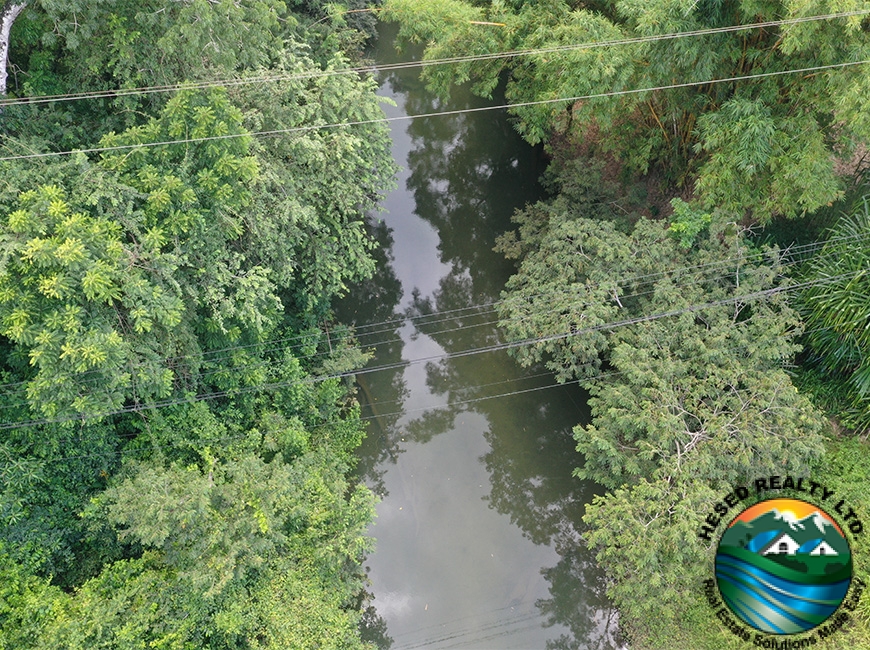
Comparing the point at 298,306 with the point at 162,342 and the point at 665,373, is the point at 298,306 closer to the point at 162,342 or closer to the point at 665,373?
the point at 162,342

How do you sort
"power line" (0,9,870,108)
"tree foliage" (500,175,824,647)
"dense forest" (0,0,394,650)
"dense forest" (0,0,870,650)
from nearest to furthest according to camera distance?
1. "dense forest" (0,0,394,650)
2. "dense forest" (0,0,870,650)
3. "power line" (0,9,870,108)
4. "tree foliage" (500,175,824,647)

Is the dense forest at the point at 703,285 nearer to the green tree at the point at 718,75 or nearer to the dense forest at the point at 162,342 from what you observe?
the green tree at the point at 718,75

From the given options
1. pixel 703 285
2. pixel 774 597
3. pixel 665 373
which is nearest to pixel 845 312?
pixel 703 285

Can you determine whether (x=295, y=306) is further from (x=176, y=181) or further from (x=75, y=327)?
(x=75, y=327)

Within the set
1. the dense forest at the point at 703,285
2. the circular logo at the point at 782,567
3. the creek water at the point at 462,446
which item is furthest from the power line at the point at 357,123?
the circular logo at the point at 782,567

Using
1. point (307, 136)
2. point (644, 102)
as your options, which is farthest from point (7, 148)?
point (644, 102)

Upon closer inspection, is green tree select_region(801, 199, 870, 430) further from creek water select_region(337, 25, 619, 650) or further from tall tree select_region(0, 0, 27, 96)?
tall tree select_region(0, 0, 27, 96)
